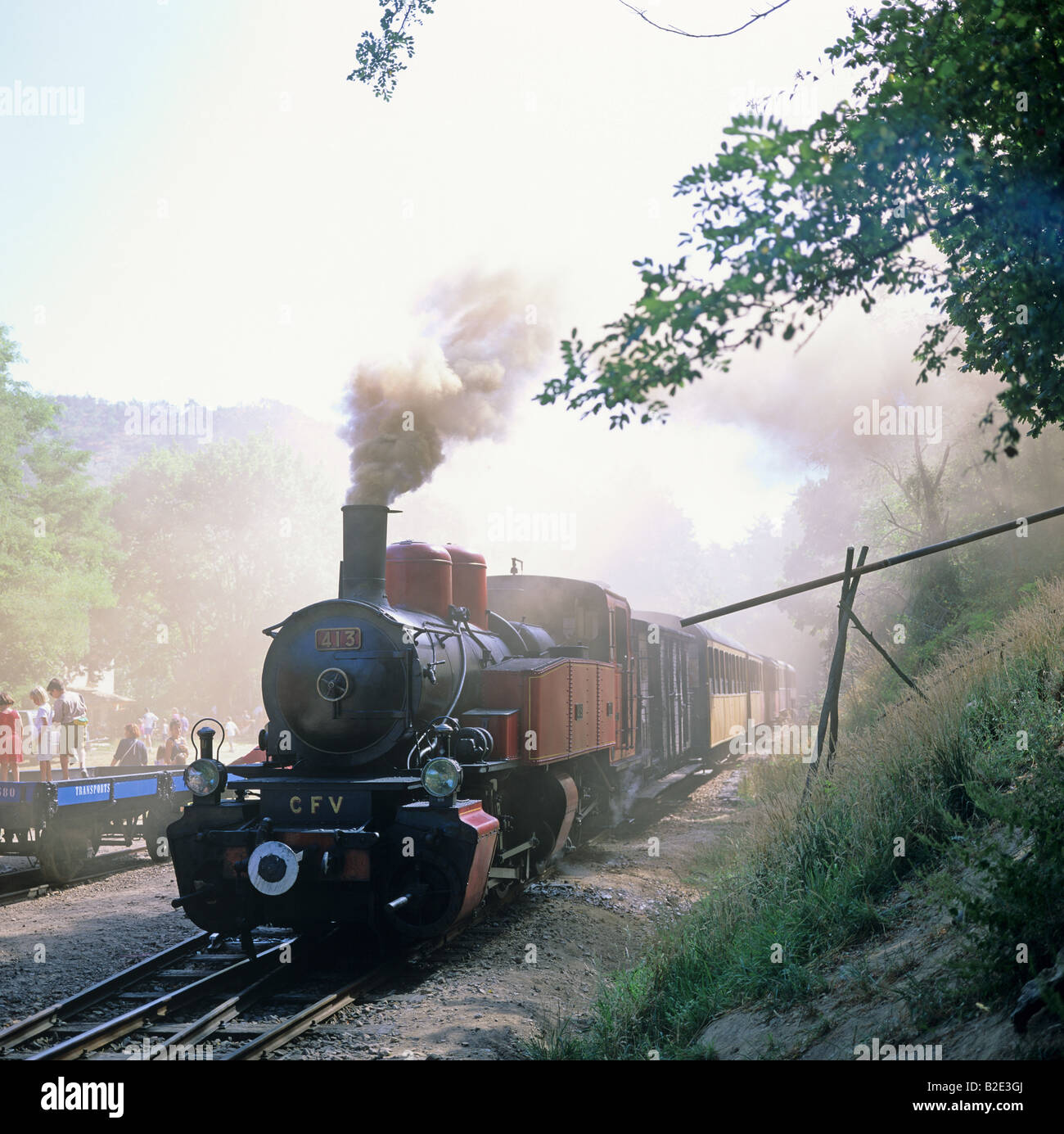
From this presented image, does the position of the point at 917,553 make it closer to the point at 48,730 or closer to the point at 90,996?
the point at 90,996

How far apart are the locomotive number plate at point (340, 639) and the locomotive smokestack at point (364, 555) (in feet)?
1.42

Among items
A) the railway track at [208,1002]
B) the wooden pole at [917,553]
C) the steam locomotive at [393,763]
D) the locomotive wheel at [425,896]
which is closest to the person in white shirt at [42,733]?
the steam locomotive at [393,763]

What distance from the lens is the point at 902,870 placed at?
18.8ft

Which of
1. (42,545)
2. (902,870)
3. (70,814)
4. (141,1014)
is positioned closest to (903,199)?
(902,870)

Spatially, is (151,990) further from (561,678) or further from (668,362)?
(668,362)

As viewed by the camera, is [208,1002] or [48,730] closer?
[208,1002]

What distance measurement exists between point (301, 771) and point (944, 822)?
4.55 metres

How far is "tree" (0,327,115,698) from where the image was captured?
25297 millimetres

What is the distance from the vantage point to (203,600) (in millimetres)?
42125

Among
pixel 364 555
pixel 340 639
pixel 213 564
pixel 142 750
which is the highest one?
A: pixel 213 564

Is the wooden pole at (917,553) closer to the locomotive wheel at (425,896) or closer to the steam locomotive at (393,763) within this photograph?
the steam locomotive at (393,763)

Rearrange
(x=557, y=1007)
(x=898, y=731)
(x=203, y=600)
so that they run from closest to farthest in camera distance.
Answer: (x=557, y=1007) < (x=898, y=731) < (x=203, y=600)

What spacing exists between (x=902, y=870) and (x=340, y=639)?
13.6 feet

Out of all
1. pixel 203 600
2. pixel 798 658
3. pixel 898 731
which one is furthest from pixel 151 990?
pixel 798 658
